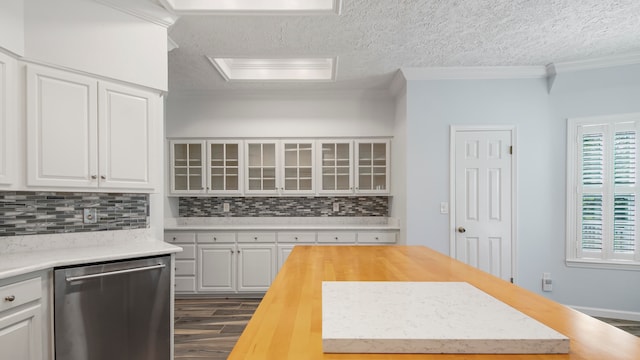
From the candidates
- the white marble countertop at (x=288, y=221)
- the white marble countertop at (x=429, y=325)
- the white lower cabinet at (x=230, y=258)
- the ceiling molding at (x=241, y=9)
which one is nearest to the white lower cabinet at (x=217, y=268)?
the white lower cabinet at (x=230, y=258)

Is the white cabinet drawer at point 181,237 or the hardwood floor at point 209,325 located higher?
the white cabinet drawer at point 181,237

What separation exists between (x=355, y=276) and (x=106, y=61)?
2.29 meters

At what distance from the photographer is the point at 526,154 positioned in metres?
3.57

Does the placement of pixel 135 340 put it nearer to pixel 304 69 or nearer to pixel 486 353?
pixel 486 353

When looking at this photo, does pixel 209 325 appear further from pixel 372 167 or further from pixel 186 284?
pixel 372 167

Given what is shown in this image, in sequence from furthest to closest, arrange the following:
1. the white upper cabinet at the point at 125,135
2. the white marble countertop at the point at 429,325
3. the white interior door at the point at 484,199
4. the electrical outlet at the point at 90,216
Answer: the white interior door at the point at 484,199, the electrical outlet at the point at 90,216, the white upper cabinet at the point at 125,135, the white marble countertop at the point at 429,325

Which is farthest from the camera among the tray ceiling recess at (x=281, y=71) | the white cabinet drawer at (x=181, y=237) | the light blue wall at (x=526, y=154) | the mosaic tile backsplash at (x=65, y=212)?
the white cabinet drawer at (x=181, y=237)

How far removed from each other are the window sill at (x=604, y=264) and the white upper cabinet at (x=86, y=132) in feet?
14.3

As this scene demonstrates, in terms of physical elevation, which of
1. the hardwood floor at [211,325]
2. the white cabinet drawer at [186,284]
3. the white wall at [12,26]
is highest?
the white wall at [12,26]

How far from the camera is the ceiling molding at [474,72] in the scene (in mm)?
3523

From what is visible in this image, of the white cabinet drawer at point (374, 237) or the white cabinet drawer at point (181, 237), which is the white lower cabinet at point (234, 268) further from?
the white cabinet drawer at point (374, 237)

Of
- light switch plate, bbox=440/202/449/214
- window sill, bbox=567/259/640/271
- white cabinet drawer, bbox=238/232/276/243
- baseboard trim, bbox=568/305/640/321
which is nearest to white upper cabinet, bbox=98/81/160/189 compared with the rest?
white cabinet drawer, bbox=238/232/276/243

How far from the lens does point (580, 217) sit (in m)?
3.46

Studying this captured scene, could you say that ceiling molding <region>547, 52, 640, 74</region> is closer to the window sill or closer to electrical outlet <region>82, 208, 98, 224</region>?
the window sill
